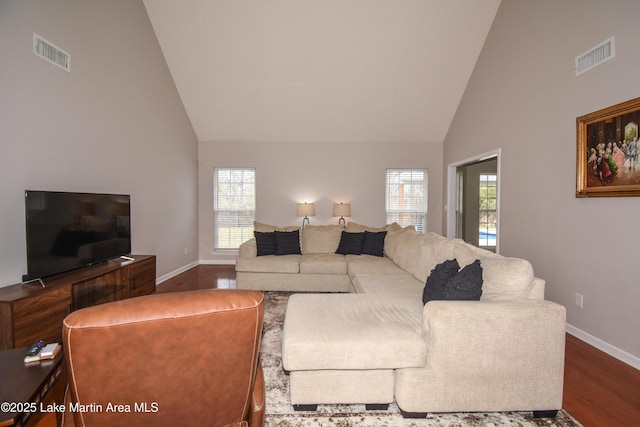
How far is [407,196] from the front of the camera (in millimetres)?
6520

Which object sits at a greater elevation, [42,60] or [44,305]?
[42,60]

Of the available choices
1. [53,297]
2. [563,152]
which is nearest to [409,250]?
[563,152]

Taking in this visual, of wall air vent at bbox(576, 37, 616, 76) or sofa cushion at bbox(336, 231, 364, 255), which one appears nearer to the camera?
wall air vent at bbox(576, 37, 616, 76)

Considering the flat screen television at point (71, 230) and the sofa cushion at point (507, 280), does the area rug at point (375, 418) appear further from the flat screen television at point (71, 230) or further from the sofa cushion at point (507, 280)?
the flat screen television at point (71, 230)

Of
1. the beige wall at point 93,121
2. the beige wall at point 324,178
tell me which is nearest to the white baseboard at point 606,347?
the beige wall at point 324,178

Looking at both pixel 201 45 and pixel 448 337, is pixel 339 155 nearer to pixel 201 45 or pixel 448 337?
pixel 201 45

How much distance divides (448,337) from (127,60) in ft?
15.8

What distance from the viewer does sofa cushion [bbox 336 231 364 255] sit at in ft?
15.4

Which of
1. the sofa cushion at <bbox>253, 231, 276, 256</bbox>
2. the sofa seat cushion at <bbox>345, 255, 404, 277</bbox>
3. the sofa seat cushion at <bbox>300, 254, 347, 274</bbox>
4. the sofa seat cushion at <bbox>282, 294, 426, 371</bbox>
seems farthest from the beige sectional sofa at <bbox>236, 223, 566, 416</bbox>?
the sofa cushion at <bbox>253, 231, 276, 256</bbox>

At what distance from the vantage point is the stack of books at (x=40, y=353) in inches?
57.6

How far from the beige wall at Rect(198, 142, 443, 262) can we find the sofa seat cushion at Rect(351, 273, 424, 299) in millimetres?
3115

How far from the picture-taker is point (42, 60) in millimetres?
2750

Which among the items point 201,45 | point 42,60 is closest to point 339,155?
point 201,45

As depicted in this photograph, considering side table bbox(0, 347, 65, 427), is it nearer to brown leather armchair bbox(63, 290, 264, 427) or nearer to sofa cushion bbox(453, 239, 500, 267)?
brown leather armchair bbox(63, 290, 264, 427)
